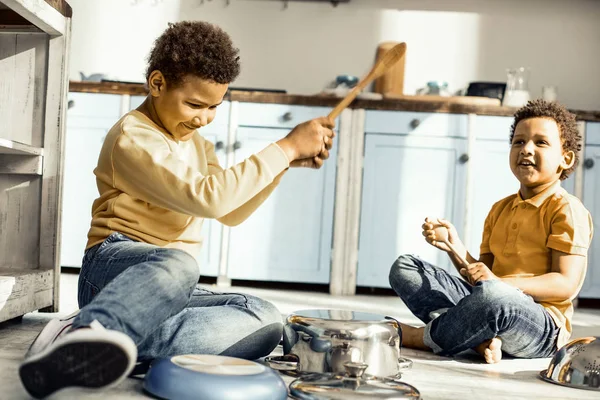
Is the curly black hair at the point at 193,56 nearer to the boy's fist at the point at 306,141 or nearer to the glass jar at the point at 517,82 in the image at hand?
the boy's fist at the point at 306,141

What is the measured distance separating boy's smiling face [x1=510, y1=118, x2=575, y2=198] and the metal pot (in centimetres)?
56

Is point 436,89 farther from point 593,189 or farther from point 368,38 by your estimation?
point 593,189

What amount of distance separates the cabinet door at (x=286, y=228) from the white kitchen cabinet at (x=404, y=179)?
0.15 metres

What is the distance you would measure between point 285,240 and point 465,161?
0.74m

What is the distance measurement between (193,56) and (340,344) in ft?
1.73

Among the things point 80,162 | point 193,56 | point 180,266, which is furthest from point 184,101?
point 80,162

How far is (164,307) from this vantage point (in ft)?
3.43

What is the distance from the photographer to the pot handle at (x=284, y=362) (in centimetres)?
120

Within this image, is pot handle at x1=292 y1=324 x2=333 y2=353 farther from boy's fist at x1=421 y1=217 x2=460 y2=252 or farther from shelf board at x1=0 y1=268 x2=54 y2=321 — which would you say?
shelf board at x1=0 y1=268 x2=54 y2=321

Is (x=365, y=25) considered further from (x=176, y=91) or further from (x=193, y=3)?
(x=176, y=91)

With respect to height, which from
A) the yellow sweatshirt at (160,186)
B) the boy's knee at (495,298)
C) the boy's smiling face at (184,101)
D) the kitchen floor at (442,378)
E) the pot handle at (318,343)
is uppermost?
the boy's smiling face at (184,101)

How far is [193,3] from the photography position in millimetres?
3264

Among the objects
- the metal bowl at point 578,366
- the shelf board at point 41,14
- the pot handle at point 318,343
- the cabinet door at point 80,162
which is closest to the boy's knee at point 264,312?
the pot handle at point 318,343

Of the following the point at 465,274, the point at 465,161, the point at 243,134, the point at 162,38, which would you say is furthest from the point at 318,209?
the point at 162,38
